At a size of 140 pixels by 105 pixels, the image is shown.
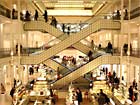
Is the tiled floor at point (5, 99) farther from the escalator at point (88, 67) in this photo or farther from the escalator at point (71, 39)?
the escalator at point (88, 67)

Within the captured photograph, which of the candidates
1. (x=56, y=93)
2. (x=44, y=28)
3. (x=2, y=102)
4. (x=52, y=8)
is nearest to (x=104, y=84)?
(x=56, y=93)

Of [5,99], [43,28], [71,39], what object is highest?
[43,28]

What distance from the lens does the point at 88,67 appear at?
25.8m

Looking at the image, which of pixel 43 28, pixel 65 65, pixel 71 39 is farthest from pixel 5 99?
pixel 65 65

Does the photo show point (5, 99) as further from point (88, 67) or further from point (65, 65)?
point (65, 65)

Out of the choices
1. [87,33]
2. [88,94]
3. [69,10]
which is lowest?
[88,94]

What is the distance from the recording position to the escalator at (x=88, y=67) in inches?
1006

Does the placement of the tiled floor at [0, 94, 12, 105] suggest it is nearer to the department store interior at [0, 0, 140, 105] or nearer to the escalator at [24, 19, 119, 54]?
the department store interior at [0, 0, 140, 105]

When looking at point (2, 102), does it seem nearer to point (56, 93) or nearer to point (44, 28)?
point (56, 93)

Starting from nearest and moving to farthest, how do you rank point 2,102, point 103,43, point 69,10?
point 2,102 → point 103,43 → point 69,10

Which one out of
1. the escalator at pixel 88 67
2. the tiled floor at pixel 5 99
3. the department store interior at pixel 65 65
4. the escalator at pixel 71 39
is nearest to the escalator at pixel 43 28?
the department store interior at pixel 65 65

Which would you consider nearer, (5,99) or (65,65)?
(5,99)

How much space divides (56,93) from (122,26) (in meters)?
6.93

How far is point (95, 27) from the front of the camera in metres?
25.7
